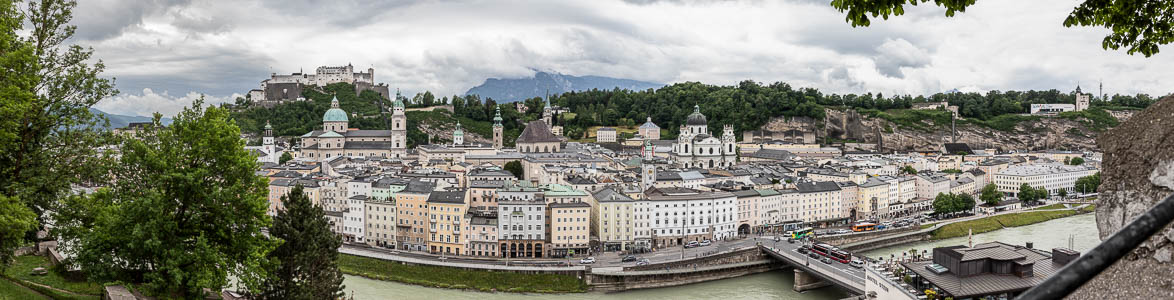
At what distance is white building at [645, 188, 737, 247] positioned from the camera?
2616cm

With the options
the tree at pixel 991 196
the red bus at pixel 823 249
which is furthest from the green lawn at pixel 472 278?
the tree at pixel 991 196

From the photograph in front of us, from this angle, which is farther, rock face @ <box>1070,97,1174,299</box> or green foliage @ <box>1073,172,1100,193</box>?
green foliage @ <box>1073,172,1100,193</box>

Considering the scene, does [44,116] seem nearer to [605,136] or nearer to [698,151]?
[698,151]

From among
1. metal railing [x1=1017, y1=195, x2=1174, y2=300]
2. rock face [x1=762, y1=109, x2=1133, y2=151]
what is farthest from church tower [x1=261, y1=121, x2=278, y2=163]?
metal railing [x1=1017, y1=195, x2=1174, y2=300]

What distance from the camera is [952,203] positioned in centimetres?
A: 3228

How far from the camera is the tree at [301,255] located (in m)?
12.7

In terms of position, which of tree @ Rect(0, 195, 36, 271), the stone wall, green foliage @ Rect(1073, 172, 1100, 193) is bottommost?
the stone wall

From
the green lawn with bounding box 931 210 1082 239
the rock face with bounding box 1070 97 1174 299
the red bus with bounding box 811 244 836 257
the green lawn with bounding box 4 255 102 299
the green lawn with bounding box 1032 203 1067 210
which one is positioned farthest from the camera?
the green lawn with bounding box 1032 203 1067 210

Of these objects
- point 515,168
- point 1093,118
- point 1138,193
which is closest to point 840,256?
point 1138,193

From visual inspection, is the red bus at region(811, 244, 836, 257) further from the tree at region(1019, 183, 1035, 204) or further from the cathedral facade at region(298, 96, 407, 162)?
the cathedral facade at region(298, 96, 407, 162)

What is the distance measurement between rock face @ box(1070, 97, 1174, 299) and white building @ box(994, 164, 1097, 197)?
41.5 m

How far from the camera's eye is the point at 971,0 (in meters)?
2.90

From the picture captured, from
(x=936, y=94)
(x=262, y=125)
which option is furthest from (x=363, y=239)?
(x=936, y=94)

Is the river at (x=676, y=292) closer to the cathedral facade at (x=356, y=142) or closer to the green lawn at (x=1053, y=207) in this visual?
the green lawn at (x=1053, y=207)
